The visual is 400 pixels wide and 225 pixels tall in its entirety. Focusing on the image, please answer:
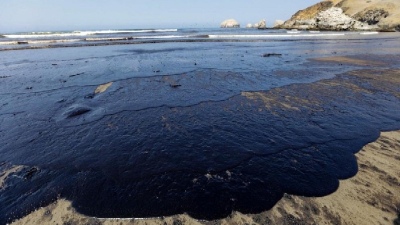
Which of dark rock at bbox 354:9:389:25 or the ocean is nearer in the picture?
the ocean

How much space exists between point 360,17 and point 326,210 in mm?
101349

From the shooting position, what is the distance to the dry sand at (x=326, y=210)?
409 cm

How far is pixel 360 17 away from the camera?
264ft

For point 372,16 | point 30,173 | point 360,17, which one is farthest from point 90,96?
point 360,17

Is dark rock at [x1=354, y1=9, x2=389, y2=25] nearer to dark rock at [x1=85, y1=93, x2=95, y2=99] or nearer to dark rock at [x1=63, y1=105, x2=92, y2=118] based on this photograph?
dark rock at [x1=85, y1=93, x2=95, y2=99]

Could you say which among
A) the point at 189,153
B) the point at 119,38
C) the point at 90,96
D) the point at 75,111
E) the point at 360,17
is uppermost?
the point at 360,17

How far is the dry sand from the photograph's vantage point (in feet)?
13.4

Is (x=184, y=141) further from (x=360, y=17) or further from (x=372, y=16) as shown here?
(x=360, y=17)

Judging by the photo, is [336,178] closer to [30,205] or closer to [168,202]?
[168,202]

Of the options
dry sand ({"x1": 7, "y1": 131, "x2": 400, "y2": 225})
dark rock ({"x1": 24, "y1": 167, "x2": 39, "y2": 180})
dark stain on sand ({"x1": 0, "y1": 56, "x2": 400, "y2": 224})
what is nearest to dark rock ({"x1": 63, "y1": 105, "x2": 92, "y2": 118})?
dark stain on sand ({"x1": 0, "y1": 56, "x2": 400, "y2": 224})

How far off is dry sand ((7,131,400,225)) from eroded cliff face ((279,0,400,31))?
8796cm

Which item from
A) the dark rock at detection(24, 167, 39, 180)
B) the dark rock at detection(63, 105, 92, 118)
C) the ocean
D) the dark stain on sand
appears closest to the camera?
the dark stain on sand

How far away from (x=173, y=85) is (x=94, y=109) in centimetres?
484

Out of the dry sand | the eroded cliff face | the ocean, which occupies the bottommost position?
the dry sand
